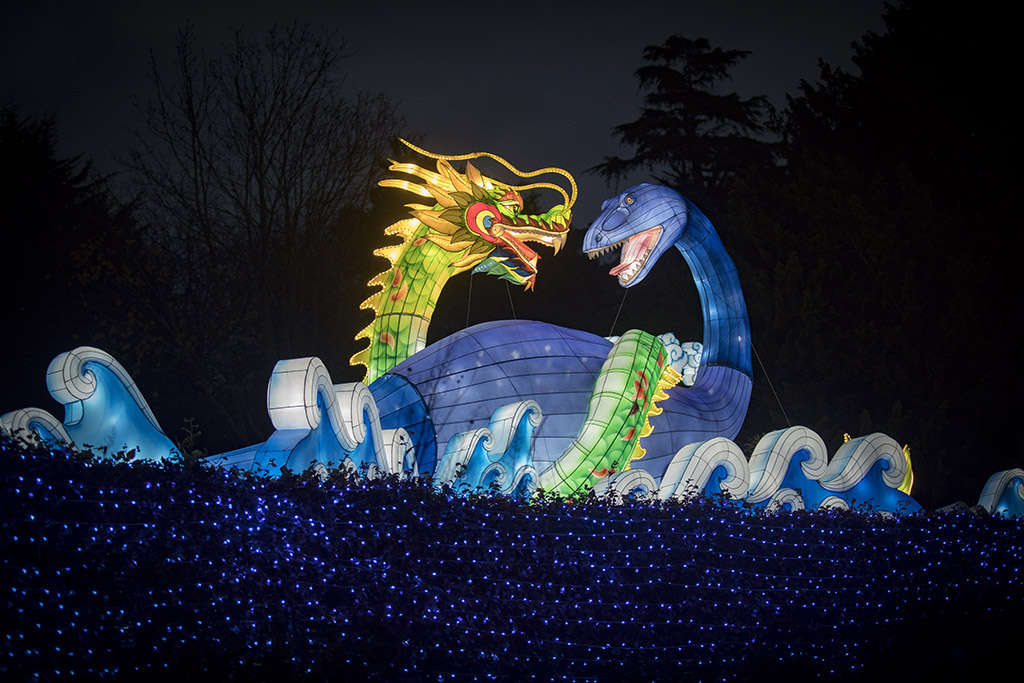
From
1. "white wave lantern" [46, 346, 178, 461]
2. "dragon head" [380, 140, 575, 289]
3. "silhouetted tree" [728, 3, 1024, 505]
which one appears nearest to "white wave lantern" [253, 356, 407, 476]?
"white wave lantern" [46, 346, 178, 461]

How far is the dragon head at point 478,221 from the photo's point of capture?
28.1ft

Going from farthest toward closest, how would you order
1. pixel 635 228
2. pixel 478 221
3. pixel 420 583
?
pixel 635 228 < pixel 478 221 < pixel 420 583

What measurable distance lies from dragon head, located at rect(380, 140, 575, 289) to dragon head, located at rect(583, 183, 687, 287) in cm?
43

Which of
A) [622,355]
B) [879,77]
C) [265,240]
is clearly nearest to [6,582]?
[622,355]

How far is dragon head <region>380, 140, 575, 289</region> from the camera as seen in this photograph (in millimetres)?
8562

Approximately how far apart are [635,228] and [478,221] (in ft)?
4.80

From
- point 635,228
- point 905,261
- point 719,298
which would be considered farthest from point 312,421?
point 905,261

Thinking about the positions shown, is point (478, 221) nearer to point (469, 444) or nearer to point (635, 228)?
point (635, 228)

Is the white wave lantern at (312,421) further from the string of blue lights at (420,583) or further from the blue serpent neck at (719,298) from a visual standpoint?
the blue serpent neck at (719,298)

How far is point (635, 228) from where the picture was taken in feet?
28.7

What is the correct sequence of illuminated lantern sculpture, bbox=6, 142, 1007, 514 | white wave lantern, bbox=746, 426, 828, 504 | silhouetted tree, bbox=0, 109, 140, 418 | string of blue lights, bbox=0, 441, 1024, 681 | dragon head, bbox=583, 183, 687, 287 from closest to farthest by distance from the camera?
string of blue lights, bbox=0, 441, 1024, 681
illuminated lantern sculpture, bbox=6, 142, 1007, 514
white wave lantern, bbox=746, 426, 828, 504
dragon head, bbox=583, 183, 687, 287
silhouetted tree, bbox=0, 109, 140, 418

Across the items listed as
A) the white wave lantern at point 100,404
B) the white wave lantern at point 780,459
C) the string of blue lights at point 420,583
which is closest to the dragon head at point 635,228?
the white wave lantern at point 780,459

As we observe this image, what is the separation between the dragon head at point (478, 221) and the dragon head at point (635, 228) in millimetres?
426

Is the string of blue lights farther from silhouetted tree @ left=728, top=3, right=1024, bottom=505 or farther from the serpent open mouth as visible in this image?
silhouetted tree @ left=728, top=3, right=1024, bottom=505
